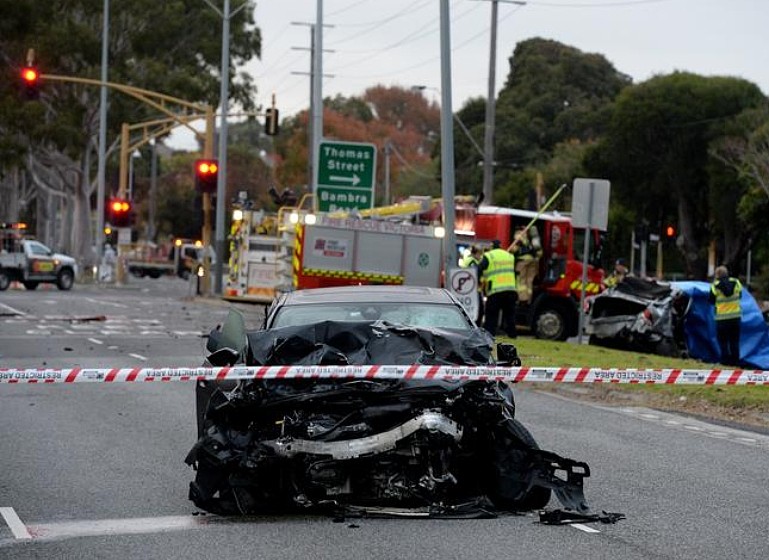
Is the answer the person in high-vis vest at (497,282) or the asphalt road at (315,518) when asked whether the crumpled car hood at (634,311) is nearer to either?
the person in high-vis vest at (497,282)

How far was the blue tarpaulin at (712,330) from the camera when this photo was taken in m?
23.2

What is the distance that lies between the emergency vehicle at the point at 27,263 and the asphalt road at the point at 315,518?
33.9m

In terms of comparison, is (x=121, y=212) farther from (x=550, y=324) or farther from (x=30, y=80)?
(x=550, y=324)

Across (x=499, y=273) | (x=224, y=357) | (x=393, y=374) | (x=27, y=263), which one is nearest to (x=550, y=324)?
(x=499, y=273)

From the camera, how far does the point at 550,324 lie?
28625mm

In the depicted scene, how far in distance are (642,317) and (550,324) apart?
4447 mm

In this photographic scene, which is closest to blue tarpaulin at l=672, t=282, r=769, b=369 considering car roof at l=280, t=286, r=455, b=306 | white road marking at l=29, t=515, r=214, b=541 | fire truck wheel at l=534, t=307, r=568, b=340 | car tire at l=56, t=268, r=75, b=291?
fire truck wheel at l=534, t=307, r=568, b=340

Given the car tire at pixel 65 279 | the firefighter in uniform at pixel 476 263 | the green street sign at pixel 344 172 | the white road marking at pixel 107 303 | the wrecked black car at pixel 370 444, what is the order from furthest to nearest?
the car tire at pixel 65 279, the white road marking at pixel 107 303, the green street sign at pixel 344 172, the firefighter in uniform at pixel 476 263, the wrecked black car at pixel 370 444

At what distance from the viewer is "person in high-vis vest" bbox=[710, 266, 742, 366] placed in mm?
22781

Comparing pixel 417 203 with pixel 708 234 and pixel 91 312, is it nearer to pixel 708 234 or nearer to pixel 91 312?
pixel 91 312

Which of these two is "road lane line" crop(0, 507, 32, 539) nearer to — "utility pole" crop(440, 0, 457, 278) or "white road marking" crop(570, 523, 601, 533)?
"white road marking" crop(570, 523, 601, 533)

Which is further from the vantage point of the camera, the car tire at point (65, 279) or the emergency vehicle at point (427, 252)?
the car tire at point (65, 279)

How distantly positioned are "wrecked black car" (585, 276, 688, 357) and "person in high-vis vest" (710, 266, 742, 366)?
3.36 feet

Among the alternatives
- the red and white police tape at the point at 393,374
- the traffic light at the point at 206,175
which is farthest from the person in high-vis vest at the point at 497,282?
the traffic light at the point at 206,175
